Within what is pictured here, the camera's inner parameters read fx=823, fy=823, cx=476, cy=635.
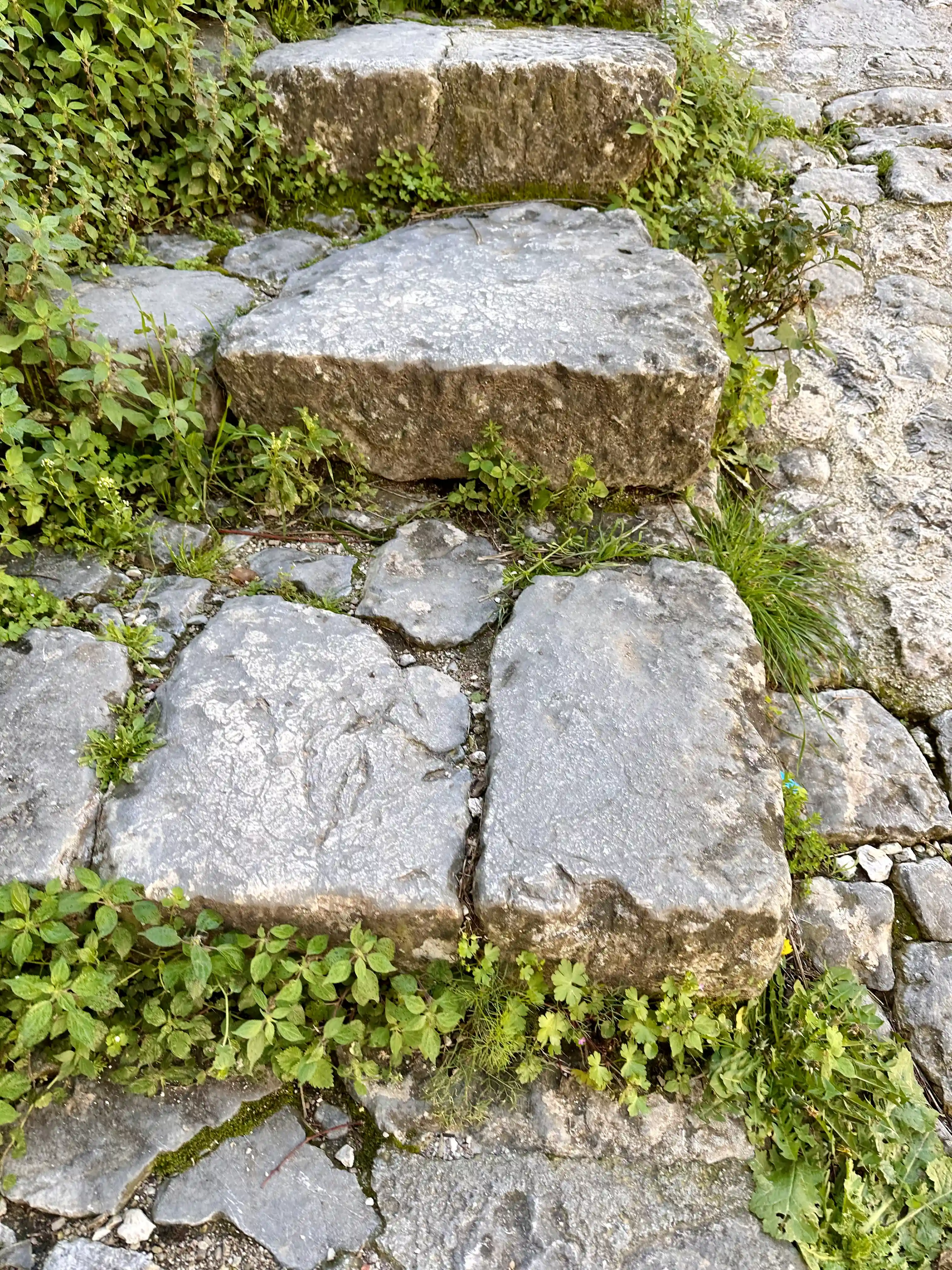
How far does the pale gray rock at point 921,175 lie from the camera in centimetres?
372

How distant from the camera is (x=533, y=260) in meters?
2.86

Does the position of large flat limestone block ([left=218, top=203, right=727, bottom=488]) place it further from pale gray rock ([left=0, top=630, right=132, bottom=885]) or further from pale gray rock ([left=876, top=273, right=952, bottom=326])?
pale gray rock ([left=876, top=273, right=952, bottom=326])

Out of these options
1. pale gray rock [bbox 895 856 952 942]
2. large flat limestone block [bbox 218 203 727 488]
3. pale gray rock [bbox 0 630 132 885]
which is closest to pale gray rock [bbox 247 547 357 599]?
large flat limestone block [bbox 218 203 727 488]

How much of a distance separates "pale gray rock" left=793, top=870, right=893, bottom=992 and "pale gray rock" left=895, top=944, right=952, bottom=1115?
4cm

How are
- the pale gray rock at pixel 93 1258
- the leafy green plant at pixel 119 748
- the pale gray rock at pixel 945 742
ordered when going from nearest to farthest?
1. the pale gray rock at pixel 93 1258
2. the leafy green plant at pixel 119 748
3. the pale gray rock at pixel 945 742

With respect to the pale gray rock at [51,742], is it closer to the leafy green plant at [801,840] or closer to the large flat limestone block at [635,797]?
the large flat limestone block at [635,797]

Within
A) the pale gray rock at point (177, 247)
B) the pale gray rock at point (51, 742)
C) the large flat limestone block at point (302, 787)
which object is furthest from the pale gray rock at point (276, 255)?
the pale gray rock at point (51, 742)

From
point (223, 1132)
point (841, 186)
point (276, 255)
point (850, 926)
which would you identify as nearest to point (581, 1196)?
point (223, 1132)

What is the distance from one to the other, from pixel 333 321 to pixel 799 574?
5.52ft

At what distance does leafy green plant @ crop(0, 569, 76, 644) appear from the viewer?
2107 millimetres

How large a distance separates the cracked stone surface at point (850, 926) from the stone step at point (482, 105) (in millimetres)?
2670

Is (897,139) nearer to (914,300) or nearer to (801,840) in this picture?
(914,300)

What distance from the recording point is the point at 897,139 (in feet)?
13.2

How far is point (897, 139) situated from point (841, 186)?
0.62 m
